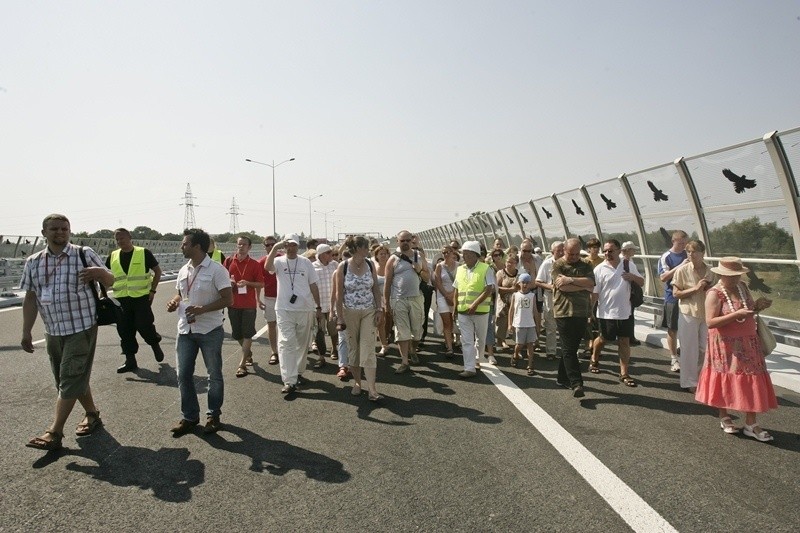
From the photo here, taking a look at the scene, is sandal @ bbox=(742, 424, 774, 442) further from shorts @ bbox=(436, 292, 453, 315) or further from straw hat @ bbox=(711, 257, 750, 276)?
shorts @ bbox=(436, 292, 453, 315)

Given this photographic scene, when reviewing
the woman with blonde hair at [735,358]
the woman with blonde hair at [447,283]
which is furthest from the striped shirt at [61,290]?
the woman with blonde hair at [735,358]

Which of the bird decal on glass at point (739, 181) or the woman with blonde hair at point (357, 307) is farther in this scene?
the bird decal on glass at point (739, 181)

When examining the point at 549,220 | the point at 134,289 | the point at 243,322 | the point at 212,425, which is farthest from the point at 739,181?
the point at 134,289

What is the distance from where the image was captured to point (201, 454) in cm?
391

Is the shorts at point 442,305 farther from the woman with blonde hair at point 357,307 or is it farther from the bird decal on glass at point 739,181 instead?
the bird decal on glass at point 739,181

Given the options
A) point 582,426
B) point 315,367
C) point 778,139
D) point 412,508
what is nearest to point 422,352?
point 315,367

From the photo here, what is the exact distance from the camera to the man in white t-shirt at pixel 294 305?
227 inches

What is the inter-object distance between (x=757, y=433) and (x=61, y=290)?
586cm

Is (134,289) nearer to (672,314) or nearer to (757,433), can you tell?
(757,433)

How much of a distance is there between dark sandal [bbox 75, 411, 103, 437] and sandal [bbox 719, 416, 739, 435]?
540cm

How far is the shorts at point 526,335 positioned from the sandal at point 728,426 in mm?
2713

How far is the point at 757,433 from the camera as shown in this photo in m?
4.13

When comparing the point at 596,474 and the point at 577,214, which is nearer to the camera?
the point at 596,474

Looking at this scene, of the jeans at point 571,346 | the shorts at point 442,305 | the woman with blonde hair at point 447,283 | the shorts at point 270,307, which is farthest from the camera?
the shorts at point 442,305
